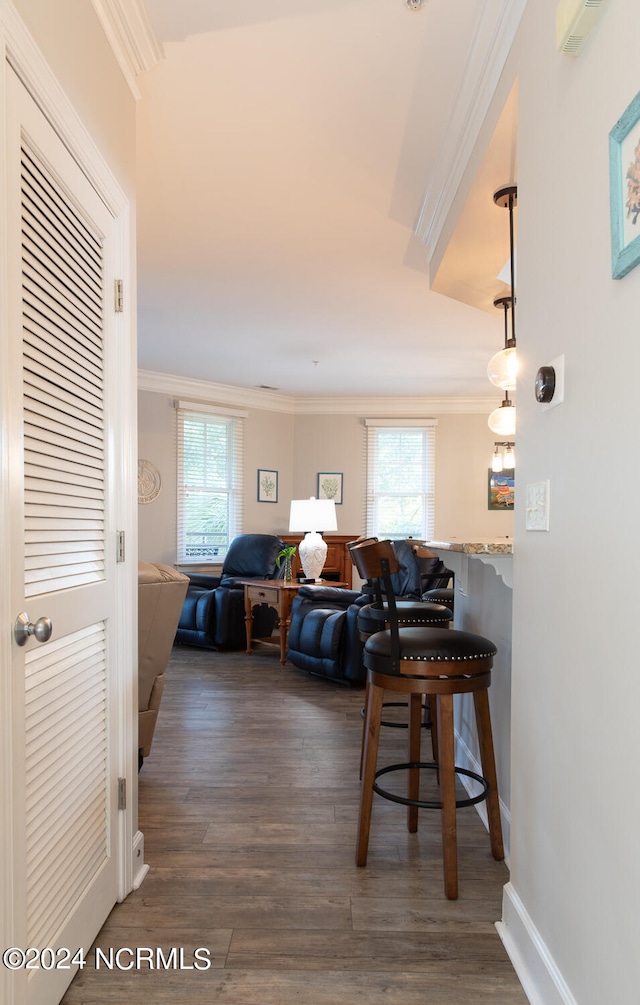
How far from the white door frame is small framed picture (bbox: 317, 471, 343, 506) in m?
6.00

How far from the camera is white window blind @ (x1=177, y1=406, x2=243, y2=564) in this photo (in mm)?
7141

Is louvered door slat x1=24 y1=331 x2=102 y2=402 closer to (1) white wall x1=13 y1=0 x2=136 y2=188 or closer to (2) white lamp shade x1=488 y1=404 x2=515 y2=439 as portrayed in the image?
(1) white wall x1=13 y1=0 x2=136 y2=188

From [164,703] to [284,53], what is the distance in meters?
3.51

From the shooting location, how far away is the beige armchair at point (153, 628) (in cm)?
264

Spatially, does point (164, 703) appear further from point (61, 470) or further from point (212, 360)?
point (212, 360)

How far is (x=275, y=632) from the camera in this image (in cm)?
715

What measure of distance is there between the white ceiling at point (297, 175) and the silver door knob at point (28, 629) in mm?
1936

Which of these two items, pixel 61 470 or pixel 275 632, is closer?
pixel 61 470

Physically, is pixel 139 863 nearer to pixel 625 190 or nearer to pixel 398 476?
pixel 625 190

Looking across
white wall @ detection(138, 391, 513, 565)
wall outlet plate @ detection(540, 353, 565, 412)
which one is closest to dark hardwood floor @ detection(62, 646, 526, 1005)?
wall outlet plate @ detection(540, 353, 565, 412)

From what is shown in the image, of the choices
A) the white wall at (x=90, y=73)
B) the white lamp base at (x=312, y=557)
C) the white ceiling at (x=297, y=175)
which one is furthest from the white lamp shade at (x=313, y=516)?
the white wall at (x=90, y=73)

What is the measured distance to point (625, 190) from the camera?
3.55ft

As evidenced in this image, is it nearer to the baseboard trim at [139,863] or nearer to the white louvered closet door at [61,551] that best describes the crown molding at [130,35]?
the white louvered closet door at [61,551]

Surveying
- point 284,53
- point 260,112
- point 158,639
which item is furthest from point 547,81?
point 158,639
